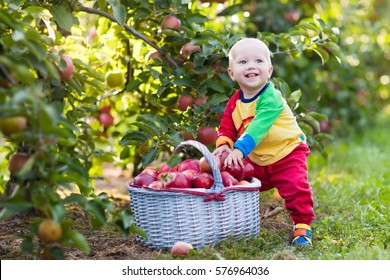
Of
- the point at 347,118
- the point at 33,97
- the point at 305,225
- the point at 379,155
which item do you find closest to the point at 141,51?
the point at 305,225

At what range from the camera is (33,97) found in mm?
1917

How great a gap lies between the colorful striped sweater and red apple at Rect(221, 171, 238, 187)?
11 cm

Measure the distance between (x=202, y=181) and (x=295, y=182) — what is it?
Answer: 0.46 metres

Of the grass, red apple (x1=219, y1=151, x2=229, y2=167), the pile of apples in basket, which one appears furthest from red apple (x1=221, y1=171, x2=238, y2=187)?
the grass

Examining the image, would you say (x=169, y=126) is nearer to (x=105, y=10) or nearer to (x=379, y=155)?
(x=105, y=10)

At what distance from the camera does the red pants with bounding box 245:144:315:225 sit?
279 cm

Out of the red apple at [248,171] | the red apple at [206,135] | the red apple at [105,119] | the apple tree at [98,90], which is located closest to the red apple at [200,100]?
the apple tree at [98,90]

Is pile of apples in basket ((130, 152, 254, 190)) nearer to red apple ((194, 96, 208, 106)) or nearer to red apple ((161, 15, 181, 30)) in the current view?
red apple ((194, 96, 208, 106))

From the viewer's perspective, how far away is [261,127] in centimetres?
269

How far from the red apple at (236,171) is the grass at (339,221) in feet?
0.91

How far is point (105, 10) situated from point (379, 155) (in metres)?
2.73

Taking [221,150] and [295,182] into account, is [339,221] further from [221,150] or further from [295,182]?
[221,150]

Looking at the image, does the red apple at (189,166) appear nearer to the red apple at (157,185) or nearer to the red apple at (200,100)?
the red apple at (157,185)

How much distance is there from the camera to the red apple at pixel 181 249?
8.02 ft
